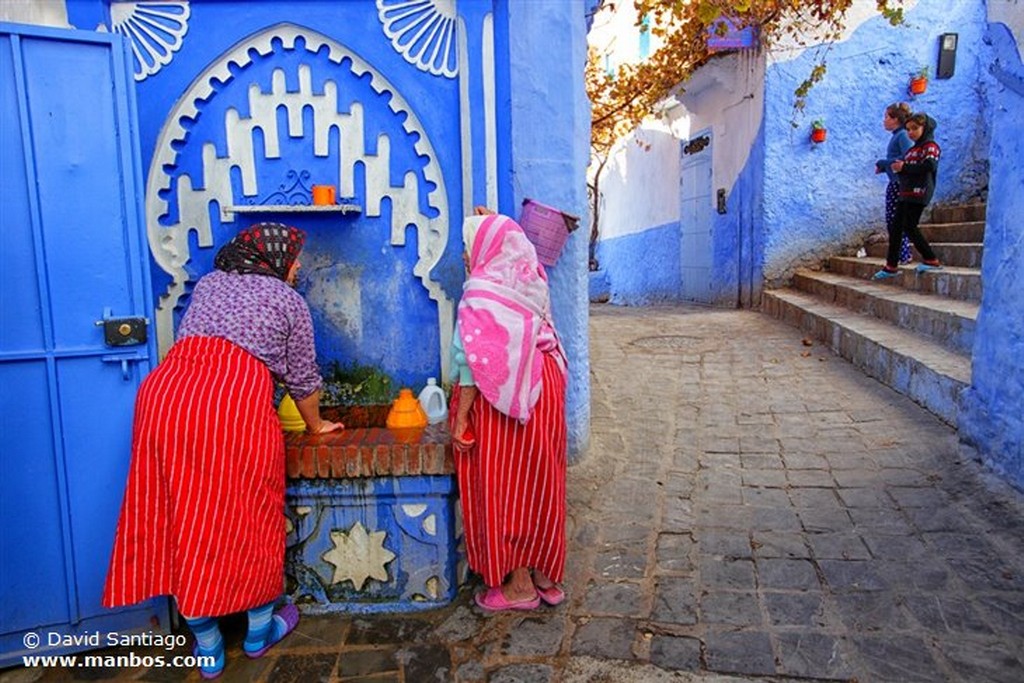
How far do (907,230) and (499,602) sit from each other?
5.88m

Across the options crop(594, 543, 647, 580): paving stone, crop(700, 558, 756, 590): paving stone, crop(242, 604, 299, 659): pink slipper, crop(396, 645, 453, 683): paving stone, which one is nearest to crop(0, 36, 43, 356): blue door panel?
crop(242, 604, 299, 659): pink slipper

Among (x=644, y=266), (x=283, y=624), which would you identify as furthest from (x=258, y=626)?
(x=644, y=266)

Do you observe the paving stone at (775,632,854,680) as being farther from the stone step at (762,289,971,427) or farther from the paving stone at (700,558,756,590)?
the stone step at (762,289,971,427)

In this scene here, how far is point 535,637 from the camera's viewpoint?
8.52 feet

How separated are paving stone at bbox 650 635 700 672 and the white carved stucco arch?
177 cm

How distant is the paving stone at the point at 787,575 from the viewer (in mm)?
2809

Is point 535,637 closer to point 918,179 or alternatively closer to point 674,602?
point 674,602

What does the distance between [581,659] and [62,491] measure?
191cm

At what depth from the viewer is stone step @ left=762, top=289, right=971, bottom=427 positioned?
4383mm

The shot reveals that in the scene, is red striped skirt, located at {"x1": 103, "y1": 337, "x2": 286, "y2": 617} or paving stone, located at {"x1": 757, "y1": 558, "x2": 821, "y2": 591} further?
paving stone, located at {"x1": 757, "y1": 558, "x2": 821, "y2": 591}

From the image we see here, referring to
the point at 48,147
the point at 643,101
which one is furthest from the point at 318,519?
the point at 643,101

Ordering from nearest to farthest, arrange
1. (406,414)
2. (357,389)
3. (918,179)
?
(406,414)
(357,389)
(918,179)

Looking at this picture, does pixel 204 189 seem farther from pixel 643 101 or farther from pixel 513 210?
pixel 643 101

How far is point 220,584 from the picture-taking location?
2354 millimetres
